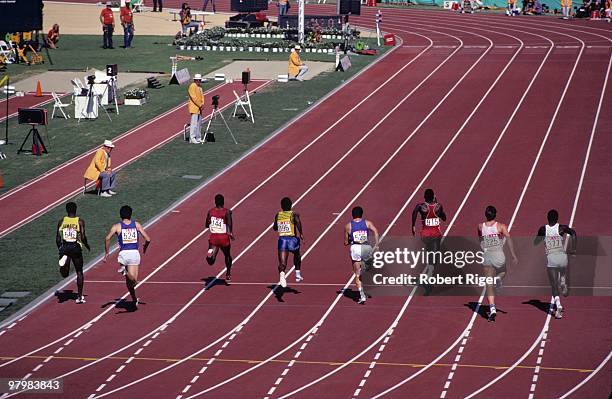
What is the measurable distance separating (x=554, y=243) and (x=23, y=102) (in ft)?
87.4

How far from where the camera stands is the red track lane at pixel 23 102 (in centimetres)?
4269

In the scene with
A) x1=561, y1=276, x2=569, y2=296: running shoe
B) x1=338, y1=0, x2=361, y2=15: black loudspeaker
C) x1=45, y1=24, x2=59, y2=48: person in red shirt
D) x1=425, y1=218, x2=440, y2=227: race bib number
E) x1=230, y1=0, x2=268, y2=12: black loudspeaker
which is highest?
x1=338, y1=0, x2=361, y2=15: black loudspeaker

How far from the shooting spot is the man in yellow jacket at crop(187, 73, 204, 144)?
117ft

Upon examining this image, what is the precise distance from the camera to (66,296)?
918 inches

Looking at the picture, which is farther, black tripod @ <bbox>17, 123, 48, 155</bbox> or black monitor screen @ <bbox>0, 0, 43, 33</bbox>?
black monitor screen @ <bbox>0, 0, 43, 33</bbox>

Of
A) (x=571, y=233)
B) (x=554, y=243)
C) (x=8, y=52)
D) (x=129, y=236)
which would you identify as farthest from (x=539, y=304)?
(x=8, y=52)

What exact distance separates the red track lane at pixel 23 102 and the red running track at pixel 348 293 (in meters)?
9.60

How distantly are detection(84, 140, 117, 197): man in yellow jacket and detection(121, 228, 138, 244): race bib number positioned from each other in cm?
934

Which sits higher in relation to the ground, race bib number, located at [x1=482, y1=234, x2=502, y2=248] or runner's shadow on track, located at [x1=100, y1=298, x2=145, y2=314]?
race bib number, located at [x1=482, y1=234, x2=502, y2=248]

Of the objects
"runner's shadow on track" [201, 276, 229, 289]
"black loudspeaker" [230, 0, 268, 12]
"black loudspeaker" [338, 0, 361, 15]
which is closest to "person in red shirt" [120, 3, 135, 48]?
"black loudspeaker" [230, 0, 268, 12]

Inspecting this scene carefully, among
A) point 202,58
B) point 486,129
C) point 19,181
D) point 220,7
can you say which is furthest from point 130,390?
point 220,7

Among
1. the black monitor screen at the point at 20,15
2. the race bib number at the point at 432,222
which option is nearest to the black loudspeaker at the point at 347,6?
the black monitor screen at the point at 20,15

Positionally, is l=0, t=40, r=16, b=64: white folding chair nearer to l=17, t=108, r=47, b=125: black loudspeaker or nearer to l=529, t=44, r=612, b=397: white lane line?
l=17, t=108, r=47, b=125: black loudspeaker

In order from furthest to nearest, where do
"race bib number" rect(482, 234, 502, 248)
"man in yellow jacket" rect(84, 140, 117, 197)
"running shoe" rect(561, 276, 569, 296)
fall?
"man in yellow jacket" rect(84, 140, 117, 197)
"running shoe" rect(561, 276, 569, 296)
"race bib number" rect(482, 234, 502, 248)
